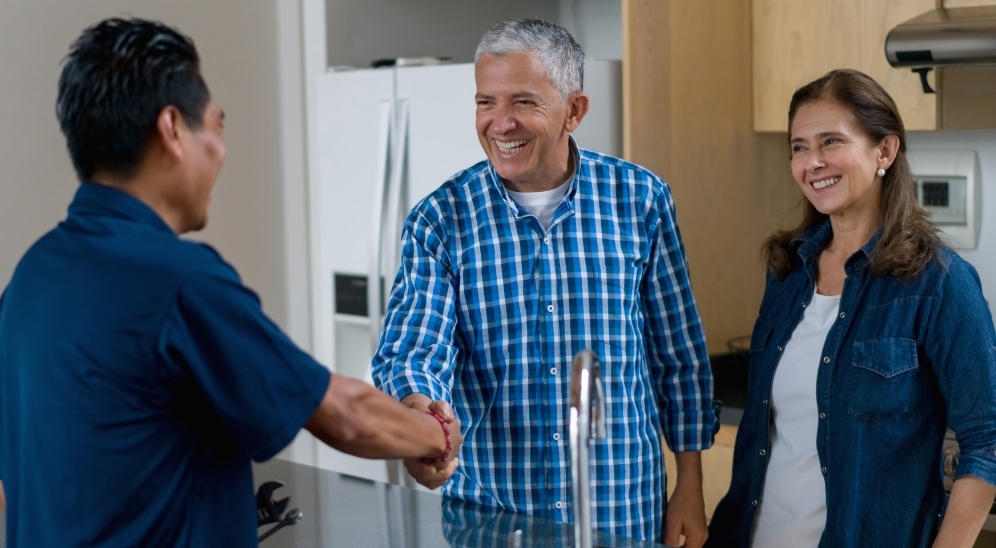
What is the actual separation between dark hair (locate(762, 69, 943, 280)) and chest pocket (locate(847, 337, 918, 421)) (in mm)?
111

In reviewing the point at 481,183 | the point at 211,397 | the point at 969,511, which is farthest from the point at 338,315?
the point at 211,397

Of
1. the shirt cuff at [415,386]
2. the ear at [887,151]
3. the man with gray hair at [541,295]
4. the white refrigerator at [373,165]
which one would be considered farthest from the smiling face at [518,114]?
the white refrigerator at [373,165]

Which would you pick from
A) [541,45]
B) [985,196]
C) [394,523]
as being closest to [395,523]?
[394,523]

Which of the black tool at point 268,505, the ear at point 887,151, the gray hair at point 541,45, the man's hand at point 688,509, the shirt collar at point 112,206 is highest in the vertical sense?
the gray hair at point 541,45

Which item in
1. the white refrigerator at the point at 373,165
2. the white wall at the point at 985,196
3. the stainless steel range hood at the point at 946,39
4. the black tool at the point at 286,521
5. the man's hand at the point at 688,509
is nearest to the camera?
the black tool at the point at 286,521

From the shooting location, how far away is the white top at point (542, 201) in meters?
1.95

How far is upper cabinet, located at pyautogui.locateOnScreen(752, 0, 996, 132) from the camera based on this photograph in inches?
103

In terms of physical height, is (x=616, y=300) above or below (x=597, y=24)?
below

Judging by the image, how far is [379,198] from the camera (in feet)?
10.5

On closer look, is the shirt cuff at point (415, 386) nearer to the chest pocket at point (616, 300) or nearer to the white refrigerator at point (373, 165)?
the chest pocket at point (616, 300)

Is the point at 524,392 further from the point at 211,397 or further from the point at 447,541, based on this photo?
the point at 211,397

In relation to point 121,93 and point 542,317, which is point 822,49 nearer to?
point 542,317

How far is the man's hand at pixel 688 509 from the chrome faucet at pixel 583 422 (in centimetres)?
81

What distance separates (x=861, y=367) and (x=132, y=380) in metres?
1.11
